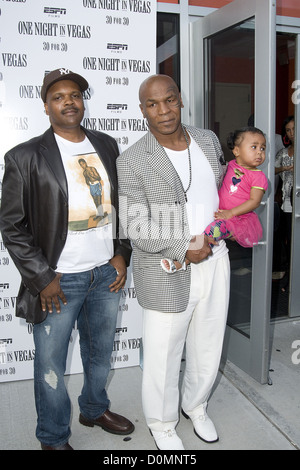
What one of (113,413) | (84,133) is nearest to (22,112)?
(84,133)

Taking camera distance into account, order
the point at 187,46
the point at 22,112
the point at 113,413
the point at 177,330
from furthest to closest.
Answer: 1. the point at 187,46
2. the point at 22,112
3. the point at 113,413
4. the point at 177,330

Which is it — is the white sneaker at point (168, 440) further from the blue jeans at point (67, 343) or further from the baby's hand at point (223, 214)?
the baby's hand at point (223, 214)

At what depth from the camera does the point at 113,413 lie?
2.64 m

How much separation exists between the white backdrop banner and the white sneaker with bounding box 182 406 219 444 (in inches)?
45.8

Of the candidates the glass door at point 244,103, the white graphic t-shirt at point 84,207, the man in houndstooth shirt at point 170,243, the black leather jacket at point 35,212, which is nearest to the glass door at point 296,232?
the glass door at point 244,103

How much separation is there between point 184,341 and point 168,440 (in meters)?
0.53

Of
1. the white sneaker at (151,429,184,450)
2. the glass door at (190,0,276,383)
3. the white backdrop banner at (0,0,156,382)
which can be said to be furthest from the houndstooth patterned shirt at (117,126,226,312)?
the white backdrop banner at (0,0,156,382)

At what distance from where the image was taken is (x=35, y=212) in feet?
7.09

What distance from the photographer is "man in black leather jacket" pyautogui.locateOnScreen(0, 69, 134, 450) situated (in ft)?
6.90

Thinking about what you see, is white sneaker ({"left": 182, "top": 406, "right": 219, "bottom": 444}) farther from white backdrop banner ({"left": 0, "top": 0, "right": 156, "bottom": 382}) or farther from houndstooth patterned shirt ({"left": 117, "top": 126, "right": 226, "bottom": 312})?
white backdrop banner ({"left": 0, "top": 0, "right": 156, "bottom": 382})

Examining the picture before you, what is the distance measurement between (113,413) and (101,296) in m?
0.77

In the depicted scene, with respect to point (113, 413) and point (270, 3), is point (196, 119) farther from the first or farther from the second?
point (113, 413)
